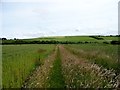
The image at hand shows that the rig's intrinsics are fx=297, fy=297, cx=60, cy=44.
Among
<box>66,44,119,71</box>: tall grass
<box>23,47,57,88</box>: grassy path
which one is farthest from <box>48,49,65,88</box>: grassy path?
<box>66,44,119,71</box>: tall grass

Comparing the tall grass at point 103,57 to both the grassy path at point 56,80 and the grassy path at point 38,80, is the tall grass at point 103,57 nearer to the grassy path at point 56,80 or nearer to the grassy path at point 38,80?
the grassy path at point 56,80

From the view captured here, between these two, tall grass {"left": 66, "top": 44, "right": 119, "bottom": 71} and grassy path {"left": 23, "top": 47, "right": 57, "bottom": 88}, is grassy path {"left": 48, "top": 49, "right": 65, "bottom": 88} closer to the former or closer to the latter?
grassy path {"left": 23, "top": 47, "right": 57, "bottom": 88}

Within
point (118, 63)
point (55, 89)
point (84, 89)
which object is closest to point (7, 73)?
point (55, 89)

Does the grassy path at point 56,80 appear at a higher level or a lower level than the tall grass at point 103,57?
lower

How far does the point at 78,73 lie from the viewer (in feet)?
40.8

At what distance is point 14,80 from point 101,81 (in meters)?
4.77

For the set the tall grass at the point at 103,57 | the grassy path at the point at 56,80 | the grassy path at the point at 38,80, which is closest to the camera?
the grassy path at the point at 38,80

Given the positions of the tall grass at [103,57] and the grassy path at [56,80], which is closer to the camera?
the grassy path at [56,80]

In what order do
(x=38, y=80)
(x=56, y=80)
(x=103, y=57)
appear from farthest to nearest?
(x=103, y=57), (x=56, y=80), (x=38, y=80)

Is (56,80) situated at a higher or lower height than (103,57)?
lower

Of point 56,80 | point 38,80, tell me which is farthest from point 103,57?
point 38,80

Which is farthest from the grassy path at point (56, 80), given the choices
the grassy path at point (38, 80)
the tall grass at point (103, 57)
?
the tall grass at point (103, 57)

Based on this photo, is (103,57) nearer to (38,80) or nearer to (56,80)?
(56,80)

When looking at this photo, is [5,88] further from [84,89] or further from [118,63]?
[118,63]
